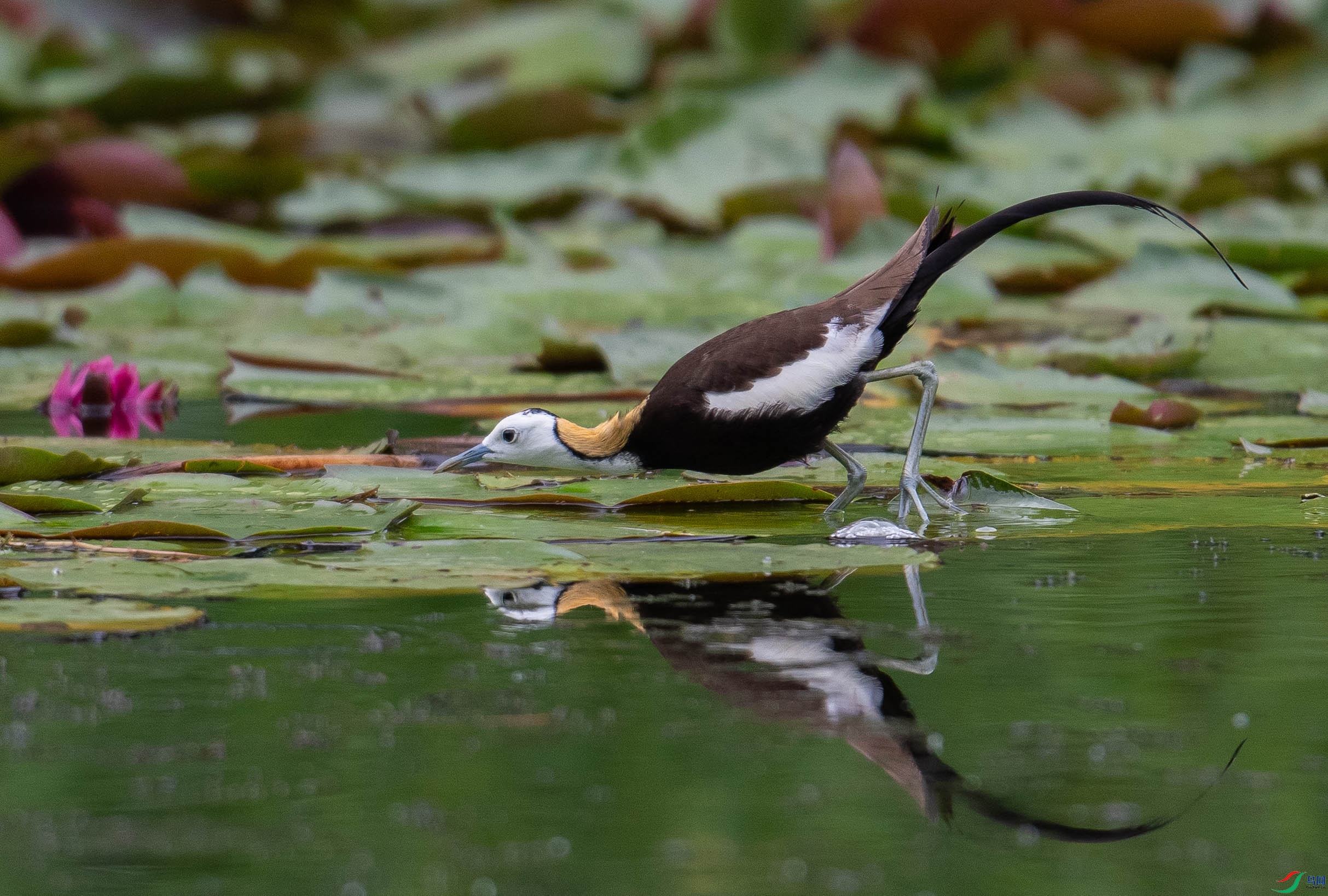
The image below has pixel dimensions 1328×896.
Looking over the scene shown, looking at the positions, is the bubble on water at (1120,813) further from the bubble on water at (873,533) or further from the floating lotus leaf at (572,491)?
the floating lotus leaf at (572,491)

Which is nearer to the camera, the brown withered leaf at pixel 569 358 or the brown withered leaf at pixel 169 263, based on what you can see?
the brown withered leaf at pixel 569 358

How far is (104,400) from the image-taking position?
456cm

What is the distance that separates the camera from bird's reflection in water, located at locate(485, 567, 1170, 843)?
1.62 meters

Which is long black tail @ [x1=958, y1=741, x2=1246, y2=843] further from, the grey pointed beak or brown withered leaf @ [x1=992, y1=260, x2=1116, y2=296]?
brown withered leaf @ [x1=992, y1=260, x2=1116, y2=296]

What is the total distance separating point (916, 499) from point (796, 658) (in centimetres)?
104

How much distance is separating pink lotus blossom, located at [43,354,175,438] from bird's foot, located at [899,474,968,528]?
2174 mm

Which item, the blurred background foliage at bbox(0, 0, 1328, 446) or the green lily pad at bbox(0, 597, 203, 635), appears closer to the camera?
the green lily pad at bbox(0, 597, 203, 635)

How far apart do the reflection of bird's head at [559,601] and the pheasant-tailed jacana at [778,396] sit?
0.75m

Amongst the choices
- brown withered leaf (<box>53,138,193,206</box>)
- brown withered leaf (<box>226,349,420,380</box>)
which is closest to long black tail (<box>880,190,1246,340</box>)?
brown withered leaf (<box>226,349,420,380</box>)

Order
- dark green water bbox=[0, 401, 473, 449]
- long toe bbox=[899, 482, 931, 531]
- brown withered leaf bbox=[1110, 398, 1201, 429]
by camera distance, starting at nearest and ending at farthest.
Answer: long toe bbox=[899, 482, 931, 531]
brown withered leaf bbox=[1110, 398, 1201, 429]
dark green water bbox=[0, 401, 473, 449]

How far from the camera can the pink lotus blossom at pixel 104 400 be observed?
14.4ft

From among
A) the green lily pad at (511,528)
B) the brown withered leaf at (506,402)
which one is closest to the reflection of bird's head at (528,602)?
the green lily pad at (511,528)

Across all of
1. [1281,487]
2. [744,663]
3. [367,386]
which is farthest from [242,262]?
[744,663]

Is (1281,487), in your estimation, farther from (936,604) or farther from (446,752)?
(446,752)
